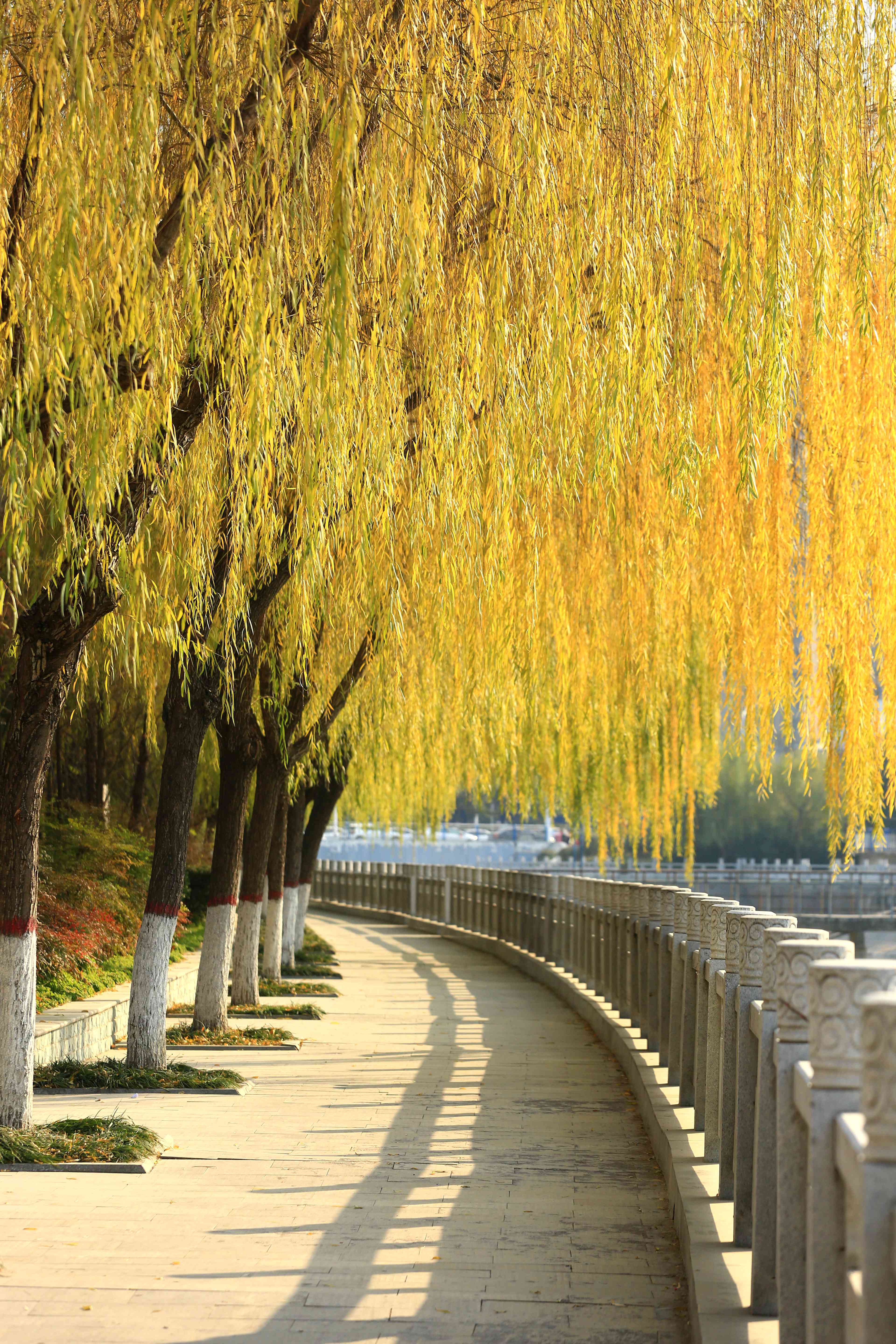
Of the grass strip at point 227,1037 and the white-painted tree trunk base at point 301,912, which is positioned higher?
the white-painted tree trunk base at point 301,912

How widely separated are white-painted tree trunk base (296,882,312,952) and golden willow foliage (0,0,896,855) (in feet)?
42.6

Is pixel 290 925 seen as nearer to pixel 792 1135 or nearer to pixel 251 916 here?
pixel 251 916

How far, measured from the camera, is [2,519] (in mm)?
6457

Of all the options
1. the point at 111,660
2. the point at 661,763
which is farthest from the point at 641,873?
the point at 111,660

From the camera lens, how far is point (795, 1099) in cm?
369

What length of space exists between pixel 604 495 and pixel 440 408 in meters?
1.82

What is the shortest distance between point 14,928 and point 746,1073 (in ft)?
14.3

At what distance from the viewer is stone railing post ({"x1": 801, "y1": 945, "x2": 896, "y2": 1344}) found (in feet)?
9.93

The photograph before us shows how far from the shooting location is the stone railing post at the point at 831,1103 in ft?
9.93

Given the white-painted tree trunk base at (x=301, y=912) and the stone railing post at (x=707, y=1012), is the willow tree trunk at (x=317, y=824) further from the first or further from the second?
the stone railing post at (x=707, y=1012)

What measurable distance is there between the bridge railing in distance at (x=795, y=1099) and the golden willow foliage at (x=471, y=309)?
256cm

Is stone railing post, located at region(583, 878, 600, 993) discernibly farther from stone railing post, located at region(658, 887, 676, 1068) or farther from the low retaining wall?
stone railing post, located at region(658, 887, 676, 1068)

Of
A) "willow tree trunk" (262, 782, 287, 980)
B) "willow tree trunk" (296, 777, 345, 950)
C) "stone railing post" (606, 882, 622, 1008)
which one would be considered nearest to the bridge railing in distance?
"stone railing post" (606, 882, 622, 1008)

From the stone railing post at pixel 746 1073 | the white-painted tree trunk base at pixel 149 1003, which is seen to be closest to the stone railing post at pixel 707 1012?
the stone railing post at pixel 746 1073
